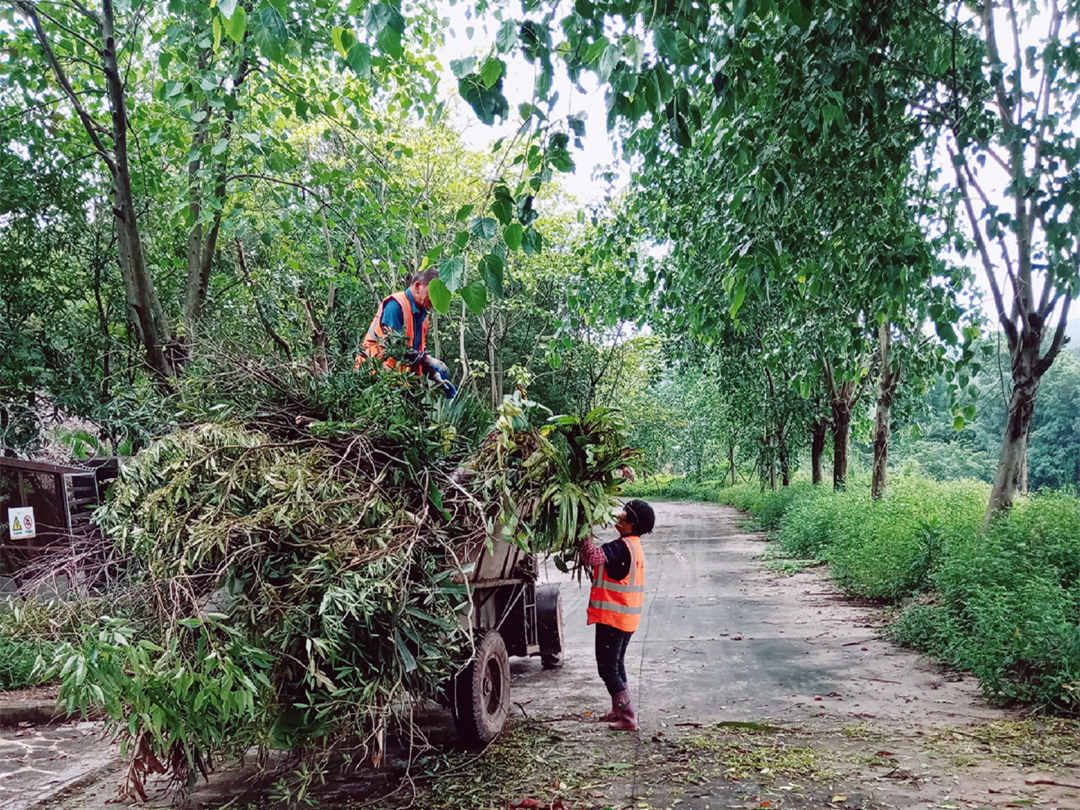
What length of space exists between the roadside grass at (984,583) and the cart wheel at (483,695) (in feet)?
11.2

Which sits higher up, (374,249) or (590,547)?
(374,249)

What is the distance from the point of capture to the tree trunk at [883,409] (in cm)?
1227

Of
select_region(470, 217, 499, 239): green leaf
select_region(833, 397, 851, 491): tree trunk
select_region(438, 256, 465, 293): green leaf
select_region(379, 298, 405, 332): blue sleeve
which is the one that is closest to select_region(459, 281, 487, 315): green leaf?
select_region(438, 256, 465, 293): green leaf

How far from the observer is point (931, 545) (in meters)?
8.55

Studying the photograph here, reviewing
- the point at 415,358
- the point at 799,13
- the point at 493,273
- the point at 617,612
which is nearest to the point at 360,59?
the point at 493,273

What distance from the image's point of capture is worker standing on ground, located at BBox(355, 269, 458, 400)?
4.77m

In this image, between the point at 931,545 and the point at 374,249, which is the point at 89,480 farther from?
the point at 931,545

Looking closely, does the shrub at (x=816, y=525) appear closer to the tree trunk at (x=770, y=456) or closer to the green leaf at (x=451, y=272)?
the tree trunk at (x=770, y=456)

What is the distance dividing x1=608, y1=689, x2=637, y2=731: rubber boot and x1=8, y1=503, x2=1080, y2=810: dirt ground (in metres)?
0.11

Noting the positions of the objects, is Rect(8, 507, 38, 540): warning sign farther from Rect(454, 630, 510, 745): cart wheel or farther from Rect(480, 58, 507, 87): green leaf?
Rect(480, 58, 507, 87): green leaf

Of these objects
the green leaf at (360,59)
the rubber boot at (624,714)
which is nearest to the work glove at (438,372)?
the green leaf at (360,59)

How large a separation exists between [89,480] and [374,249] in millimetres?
3928

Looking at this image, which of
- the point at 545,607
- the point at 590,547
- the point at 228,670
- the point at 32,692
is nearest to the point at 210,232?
the point at 32,692

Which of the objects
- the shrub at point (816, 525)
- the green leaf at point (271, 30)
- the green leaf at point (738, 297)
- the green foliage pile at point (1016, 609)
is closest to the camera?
the green leaf at point (271, 30)
